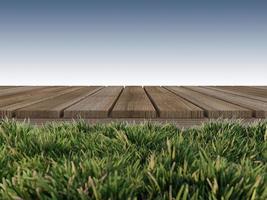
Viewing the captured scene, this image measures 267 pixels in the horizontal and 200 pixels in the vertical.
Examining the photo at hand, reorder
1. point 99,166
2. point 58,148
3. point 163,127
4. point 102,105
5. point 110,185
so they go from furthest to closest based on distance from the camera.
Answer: point 102,105
point 163,127
point 58,148
point 99,166
point 110,185

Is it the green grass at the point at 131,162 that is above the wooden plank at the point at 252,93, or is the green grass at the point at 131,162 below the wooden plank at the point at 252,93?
below

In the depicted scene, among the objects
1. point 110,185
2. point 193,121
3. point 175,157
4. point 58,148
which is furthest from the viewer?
point 193,121

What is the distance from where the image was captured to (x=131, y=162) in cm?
247

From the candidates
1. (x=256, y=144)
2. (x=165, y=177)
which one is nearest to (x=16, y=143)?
(x=165, y=177)

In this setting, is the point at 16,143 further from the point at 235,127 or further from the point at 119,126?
the point at 235,127

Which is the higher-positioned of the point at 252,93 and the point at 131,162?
the point at 252,93

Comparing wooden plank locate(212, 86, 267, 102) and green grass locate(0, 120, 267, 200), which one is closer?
green grass locate(0, 120, 267, 200)

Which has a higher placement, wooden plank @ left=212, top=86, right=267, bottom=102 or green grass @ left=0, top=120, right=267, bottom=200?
wooden plank @ left=212, top=86, right=267, bottom=102

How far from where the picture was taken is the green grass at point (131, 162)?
184cm

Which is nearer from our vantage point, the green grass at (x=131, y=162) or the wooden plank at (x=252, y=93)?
the green grass at (x=131, y=162)

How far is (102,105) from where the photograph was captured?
3871 mm

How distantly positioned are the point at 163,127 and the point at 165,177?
1.24m

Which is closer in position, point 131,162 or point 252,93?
point 131,162

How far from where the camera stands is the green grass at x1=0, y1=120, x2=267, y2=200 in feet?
6.03
